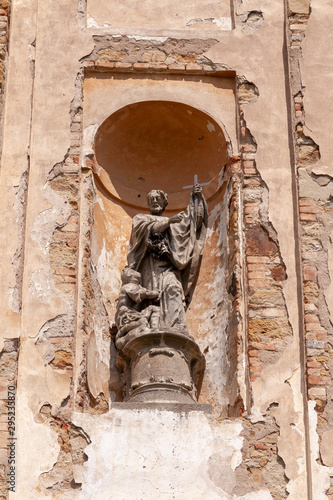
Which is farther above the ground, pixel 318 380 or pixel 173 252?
pixel 173 252

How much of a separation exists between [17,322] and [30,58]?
2.47m

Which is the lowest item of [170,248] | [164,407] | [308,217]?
[164,407]

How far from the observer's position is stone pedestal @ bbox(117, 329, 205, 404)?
8102mm

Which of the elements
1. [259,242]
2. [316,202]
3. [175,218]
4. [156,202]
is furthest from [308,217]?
[156,202]

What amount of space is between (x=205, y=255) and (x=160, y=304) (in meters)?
0.80

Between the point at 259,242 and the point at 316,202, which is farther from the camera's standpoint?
the point at 316,202

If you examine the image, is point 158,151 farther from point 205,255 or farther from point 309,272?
point 309,272

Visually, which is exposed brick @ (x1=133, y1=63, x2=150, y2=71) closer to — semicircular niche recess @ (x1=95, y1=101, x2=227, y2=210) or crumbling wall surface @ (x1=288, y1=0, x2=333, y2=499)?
semicircular niche recess @ (x1=95, y1=101, x2=227, y2=210)

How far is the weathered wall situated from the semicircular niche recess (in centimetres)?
12

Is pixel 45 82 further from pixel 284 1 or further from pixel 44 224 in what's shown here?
pixel 284 1

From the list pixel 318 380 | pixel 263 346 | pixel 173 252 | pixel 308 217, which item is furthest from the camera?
pixel 173 252

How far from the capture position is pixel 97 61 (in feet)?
31.4

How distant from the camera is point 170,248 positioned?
29.6ft

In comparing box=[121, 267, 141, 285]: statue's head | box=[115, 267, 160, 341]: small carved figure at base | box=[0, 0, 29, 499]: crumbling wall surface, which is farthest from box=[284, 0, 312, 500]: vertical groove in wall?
box=[0, 0, 29, 499]: crumbling wall surface
